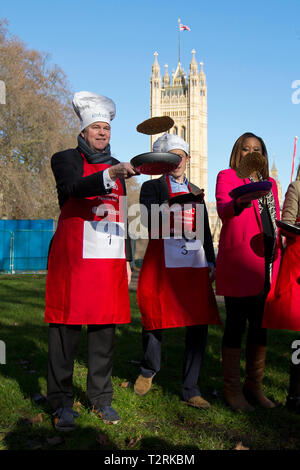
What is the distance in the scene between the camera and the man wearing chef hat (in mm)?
3352

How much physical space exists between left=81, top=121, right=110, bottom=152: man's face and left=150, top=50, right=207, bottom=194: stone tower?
319 feet

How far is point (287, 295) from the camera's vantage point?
3.66 meters

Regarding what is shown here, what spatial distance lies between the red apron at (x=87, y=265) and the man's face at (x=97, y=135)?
0.45 ft

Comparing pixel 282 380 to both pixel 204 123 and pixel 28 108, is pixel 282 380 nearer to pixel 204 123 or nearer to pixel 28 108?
pixel 28 108

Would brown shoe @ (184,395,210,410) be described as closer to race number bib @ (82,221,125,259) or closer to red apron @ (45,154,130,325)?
red apron @ (45,154,130,325)

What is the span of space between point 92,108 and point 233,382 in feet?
7.52

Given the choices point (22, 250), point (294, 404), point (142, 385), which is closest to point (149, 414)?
point (142, 385)

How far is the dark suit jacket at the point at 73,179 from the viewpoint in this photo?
126 inches

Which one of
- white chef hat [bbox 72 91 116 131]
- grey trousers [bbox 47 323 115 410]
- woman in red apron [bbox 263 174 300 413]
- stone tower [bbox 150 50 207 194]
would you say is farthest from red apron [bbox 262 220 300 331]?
stone tower [bbox 150 50 207 194]

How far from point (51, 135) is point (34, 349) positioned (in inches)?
956

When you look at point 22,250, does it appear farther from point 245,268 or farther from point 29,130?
point 245,268

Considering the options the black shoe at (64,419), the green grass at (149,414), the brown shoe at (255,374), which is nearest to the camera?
the green grass at (149,414)

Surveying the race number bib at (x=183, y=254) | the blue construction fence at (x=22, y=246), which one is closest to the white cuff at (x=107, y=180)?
the race number bib at (x=183, y=254)

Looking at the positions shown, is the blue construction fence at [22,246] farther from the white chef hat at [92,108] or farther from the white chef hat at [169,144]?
the white chef hat at [92,108]
